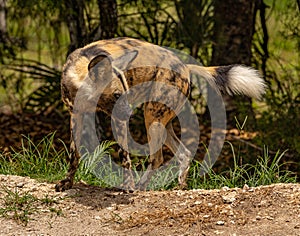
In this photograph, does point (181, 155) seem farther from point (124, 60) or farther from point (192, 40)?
point (192, 40)

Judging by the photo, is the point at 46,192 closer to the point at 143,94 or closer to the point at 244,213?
the point at 143,94

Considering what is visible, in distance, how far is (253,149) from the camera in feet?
26.9

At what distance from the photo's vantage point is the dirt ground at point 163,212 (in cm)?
470

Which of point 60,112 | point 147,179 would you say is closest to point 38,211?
point 147,179

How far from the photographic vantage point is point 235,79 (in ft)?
18.6

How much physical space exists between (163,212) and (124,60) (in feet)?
3.75

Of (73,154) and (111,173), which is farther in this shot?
(111,173)

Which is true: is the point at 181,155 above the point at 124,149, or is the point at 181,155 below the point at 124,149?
below

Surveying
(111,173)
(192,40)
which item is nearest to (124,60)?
(111,173)

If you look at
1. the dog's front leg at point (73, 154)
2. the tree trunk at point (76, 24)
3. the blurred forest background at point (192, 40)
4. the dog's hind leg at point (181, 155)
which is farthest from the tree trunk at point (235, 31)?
the dog's front leg at point (73, 154)

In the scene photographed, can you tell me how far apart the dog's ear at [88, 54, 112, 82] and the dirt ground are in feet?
2.89

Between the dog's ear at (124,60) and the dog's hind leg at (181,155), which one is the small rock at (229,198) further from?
the dog's ear at (124,60)

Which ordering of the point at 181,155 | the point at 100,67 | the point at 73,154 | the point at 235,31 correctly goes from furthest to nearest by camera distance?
the point at 235,31, the point at 181,155, the point at 73,154, the point at 100,67

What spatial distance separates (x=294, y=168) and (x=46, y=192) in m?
3.75
